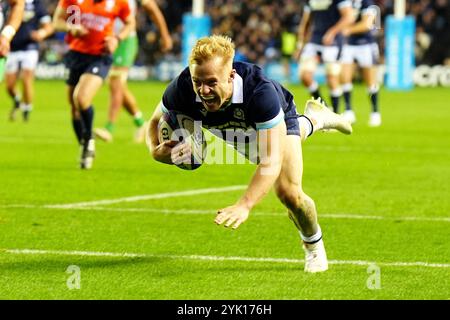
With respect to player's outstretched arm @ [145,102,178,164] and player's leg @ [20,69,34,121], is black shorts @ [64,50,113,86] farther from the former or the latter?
player's leg @ [20,69,34,121]

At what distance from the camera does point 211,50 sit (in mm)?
6547

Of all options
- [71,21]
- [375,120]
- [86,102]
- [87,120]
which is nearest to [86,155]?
[87,120]

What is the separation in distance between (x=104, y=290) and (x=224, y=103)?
1.28 meters

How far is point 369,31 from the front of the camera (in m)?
22.2

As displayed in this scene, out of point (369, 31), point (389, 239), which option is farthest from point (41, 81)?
point (389, 239)

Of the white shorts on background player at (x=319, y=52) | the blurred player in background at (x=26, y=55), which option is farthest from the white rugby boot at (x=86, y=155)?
the white shorts on background player at (x=319, y=52)

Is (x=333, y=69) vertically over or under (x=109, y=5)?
under

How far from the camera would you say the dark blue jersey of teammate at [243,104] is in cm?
679

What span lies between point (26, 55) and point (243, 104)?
15241mm

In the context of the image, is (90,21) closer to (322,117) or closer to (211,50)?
(322,117)

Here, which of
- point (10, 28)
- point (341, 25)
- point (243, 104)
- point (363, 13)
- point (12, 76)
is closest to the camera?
point (243, 104)

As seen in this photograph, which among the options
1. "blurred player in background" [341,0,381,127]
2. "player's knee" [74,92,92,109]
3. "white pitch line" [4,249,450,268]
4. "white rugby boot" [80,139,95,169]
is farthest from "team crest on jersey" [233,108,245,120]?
"blurred player in background" [341,0,381,127]

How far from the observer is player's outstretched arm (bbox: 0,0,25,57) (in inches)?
402
